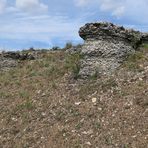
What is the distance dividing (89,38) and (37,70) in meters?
3.84

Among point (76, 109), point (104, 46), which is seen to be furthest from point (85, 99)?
point (104, 46)

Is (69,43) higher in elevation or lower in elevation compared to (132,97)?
higher

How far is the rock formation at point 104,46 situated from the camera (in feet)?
63.5

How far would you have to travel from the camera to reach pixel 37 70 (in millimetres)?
22797

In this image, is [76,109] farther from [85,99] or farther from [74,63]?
[74,63]

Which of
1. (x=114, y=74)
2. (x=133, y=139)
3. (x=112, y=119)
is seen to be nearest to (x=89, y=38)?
(x=114, y=74)

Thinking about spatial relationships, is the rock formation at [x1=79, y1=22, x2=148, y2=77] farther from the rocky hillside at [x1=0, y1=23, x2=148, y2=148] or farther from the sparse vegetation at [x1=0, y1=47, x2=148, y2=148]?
the sparse vegetation at [x1=0, y1=47, x2=148, y2=148]

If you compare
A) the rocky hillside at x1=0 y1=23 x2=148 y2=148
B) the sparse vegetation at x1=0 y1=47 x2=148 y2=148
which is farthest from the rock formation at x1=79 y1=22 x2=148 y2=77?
the sparse vegetation at x1=0 y1=47 x2=148 y2=148

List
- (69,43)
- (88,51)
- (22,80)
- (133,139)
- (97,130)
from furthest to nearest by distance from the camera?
(69,43) → (22,80) → (88,51) → (97,130) → (133,139)

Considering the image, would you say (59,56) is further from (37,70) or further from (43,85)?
(43,85)

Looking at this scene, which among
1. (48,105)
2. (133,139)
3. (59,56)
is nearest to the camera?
(133,139)

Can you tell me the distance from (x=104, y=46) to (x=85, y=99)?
3058mm

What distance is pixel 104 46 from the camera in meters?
19.8

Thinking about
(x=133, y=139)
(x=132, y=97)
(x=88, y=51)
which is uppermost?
(x=88, y=51)
